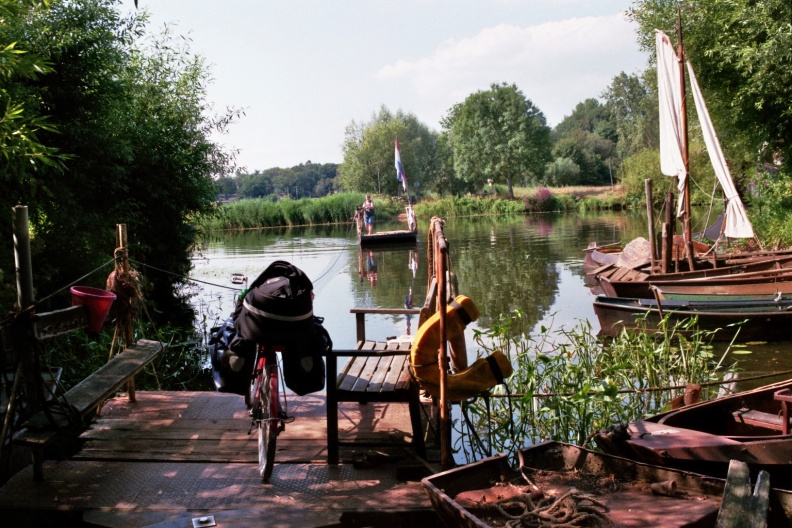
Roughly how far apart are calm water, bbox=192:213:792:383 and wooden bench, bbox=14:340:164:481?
64.5 inches

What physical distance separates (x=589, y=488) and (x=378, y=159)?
200 feet

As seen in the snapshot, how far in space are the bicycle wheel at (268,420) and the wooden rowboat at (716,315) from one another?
21.7ft

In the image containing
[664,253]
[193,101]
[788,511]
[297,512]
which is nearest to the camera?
[788,511]

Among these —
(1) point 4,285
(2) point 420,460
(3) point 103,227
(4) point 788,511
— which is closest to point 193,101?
(3) point 103,227

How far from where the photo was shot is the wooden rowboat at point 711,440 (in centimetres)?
459

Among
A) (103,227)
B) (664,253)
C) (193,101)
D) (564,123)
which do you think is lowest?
(664,253)

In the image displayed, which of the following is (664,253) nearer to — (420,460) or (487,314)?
(487,314)

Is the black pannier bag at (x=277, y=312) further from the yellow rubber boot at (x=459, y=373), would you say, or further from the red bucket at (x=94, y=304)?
the red bucket at (x=94, y=304)

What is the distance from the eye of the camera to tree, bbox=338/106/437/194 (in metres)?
64.4

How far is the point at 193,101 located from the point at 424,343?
14677 millimetres

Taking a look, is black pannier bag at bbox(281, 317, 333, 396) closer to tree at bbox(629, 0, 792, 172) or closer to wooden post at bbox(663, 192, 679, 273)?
wooden post at bbox(663, 192, 679, 273)

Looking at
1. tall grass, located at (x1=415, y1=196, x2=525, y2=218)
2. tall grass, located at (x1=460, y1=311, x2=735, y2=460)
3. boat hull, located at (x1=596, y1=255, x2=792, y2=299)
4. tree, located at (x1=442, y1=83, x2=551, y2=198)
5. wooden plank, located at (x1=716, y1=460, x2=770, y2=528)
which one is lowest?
tall grass, located at (x1=460, y1=311, x2=735, y2=460)

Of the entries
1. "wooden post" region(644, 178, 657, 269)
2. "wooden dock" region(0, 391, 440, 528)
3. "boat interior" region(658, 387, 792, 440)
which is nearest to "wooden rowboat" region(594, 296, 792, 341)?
"wooden post" region(644, 178, 657, 269)

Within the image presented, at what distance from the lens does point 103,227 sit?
35.8 ft
